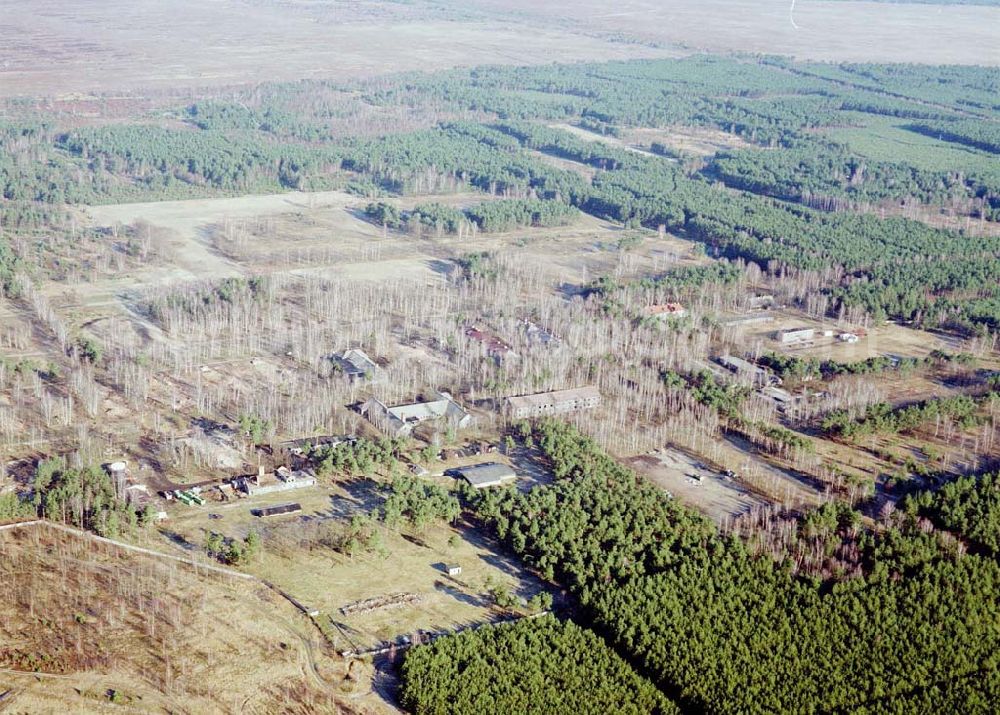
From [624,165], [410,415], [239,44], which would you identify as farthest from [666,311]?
[239,44]

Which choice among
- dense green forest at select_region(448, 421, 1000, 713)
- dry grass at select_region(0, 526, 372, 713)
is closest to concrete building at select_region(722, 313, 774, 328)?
dense green forest at select_region(448, 421, 1000, 713)

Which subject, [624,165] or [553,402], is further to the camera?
[624,165]

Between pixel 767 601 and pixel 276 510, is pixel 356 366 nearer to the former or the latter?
pixel 276 510

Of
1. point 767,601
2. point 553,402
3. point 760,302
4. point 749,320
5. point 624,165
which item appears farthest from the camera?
point 624,165

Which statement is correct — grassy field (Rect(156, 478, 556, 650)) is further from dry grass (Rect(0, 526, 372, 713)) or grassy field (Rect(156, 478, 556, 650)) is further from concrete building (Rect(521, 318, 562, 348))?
concrete building (Rect(521, 318, 562, 348))

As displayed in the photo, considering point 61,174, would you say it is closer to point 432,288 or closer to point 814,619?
point 432,288


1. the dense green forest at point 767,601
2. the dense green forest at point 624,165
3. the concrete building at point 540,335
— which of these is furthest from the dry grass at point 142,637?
the dense green forest at point 624,165
